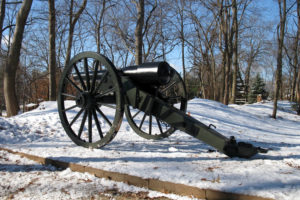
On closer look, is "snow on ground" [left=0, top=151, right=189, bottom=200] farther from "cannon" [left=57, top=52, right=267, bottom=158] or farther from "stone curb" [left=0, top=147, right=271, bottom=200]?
"cannon" [left=57, top=52, right=267, bottom=158]

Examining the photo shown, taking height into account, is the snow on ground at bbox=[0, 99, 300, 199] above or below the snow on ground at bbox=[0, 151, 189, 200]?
above

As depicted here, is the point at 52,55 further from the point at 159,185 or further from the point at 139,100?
the point at 159,185

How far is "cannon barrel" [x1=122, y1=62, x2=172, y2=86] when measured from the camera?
11.7ft

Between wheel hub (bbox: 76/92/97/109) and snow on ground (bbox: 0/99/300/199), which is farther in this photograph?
wheel hub (bbox: 76/92/97/109)

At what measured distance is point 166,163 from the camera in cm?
307

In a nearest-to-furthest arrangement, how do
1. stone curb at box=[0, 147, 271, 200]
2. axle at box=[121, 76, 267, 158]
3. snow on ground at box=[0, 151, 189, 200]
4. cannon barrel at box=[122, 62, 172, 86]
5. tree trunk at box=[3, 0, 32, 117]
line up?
stone curb at box=[0, 147, 271, 200]
snow on ground at box=[0, 151, 189, 200]
axle at box=[121, 76, 267, 158]
cannon barrel at box=[122, 62, 172, 86]
tree trunk at box=[3, 0, 32, 117]

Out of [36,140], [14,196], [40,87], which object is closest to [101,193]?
[14,196]

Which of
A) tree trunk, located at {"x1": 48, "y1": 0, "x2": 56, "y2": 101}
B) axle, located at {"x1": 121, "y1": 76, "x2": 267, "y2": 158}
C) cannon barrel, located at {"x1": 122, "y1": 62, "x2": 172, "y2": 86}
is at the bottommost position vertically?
axle, located at {"x1": 121, "y1": 76, "x2": 267, "y2": 158}

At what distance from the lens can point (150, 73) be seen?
11.7ft

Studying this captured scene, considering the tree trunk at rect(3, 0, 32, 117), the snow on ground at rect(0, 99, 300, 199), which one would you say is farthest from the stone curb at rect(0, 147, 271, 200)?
the tree trunk at rect(3, 0, 32, 117)

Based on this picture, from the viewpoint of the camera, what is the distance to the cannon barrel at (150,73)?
3.57m

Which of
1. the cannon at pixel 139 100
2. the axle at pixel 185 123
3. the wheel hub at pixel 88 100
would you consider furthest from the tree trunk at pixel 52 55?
the axle at pixel 185 123

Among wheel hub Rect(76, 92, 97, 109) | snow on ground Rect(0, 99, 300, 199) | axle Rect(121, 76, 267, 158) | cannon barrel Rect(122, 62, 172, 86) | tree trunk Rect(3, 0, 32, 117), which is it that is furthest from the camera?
tree trunk Rect(3, 0, 32, 117)

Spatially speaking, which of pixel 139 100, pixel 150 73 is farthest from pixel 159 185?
pixel 150 73
